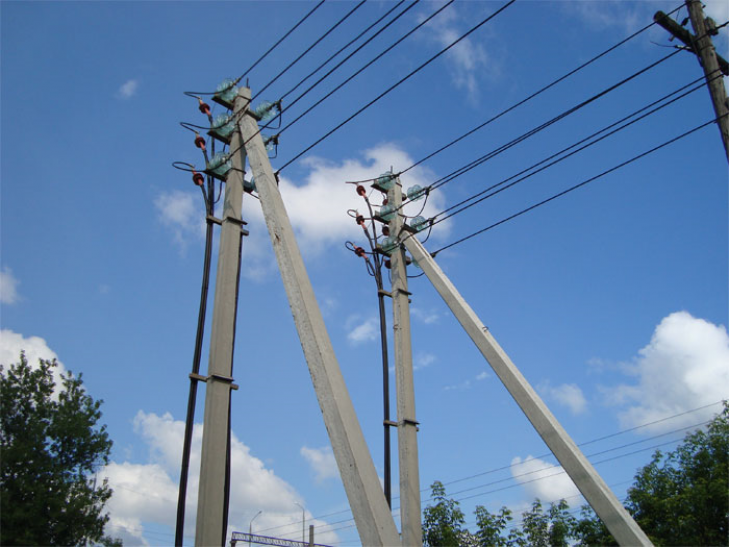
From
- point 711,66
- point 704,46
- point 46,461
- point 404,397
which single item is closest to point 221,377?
point 404,397

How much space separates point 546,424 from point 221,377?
13.7 ft

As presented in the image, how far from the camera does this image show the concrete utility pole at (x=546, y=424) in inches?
280

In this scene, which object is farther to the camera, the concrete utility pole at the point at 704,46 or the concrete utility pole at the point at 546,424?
the concrete utility pole at the point at 546,424

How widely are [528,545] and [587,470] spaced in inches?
321

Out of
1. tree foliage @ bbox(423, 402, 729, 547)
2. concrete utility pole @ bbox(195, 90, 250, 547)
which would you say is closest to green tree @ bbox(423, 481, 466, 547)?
tree foliage @ bbox(423, 402, 729, 547)

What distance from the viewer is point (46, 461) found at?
1809cm

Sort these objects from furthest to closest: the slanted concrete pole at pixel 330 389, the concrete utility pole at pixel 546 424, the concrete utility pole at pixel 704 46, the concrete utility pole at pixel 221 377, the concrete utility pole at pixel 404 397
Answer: the concrete utility pole at pixel 404 397 → the concrete utility pole at pixel 221 377 → the concrete utility pole at pixel 546 424 → the concrete utility pole at pixel 704 46 → the slanted concrete pole at pixel 330 389

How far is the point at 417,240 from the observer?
11.7 metres

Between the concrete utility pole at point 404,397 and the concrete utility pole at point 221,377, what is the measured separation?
3.09m

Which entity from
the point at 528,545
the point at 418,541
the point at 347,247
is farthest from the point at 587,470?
the point at 528,545

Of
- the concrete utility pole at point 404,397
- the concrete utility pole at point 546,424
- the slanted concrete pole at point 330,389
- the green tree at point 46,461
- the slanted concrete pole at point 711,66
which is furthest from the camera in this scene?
the green tree at point 46,461

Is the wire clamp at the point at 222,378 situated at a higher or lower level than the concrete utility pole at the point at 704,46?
lower

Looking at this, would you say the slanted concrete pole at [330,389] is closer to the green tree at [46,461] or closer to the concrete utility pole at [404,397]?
the concrete utility pole at [404,397]

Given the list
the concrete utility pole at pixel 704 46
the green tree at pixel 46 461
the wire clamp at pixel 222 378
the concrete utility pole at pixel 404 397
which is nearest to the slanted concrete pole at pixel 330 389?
the wire clamp at pixel 222 378
